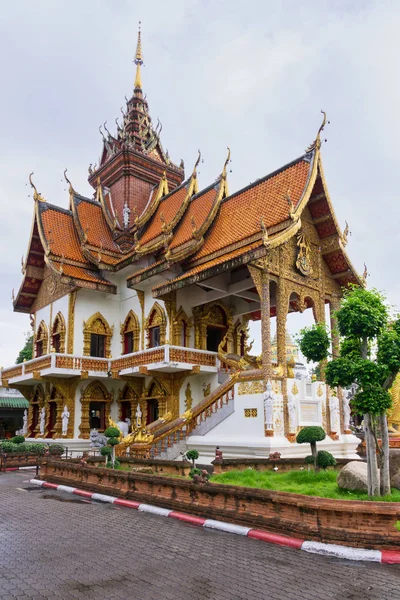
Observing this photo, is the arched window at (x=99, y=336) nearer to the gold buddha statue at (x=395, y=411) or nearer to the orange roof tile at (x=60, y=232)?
the orange roof tile at (x=60, y=232)

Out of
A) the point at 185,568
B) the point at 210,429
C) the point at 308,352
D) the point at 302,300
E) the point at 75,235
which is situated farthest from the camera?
the point at 75,235

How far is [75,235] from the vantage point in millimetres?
21016

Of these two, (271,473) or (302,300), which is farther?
(302,300)

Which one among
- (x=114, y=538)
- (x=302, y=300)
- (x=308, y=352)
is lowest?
(x=114, y=538)

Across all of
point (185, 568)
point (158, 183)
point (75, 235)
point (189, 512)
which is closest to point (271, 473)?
point (189, 512)

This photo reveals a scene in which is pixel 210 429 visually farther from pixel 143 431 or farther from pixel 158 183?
pixel 158 183

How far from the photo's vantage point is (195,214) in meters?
18.8

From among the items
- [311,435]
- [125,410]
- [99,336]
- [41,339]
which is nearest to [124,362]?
[99,336]

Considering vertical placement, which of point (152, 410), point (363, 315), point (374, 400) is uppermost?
point (363, 315)

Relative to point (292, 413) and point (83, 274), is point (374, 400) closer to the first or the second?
point (292, 413)

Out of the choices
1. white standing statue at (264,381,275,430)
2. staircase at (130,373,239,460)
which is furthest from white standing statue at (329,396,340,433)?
staircase at (130,373,239,460)

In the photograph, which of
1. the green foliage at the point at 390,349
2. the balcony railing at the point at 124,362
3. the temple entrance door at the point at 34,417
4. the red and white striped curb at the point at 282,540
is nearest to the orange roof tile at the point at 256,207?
the balcony railing at the point at 124,362

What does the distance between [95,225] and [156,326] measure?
638 cm

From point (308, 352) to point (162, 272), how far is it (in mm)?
9237
